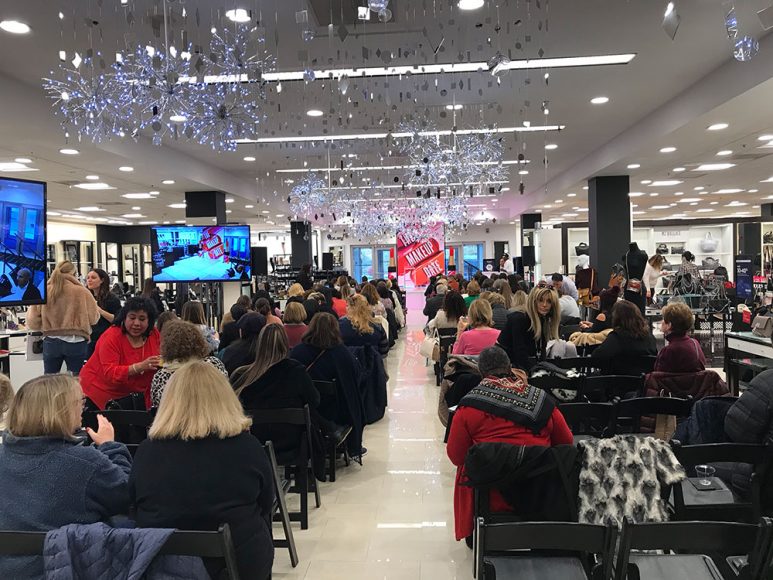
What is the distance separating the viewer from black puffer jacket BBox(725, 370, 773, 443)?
278cm

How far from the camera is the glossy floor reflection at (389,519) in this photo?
3.44 metres

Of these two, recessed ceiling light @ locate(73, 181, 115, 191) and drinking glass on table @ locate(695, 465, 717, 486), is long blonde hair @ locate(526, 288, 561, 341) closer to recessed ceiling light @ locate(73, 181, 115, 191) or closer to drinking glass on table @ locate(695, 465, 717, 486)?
drinking glass on table @ locate(695, 465, 717, 486)

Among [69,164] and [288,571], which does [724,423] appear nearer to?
[288,571]

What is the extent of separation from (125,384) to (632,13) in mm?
5129

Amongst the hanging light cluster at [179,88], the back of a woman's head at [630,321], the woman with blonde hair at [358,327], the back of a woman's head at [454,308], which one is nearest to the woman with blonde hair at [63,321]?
the hanging light cluster at [179,88]

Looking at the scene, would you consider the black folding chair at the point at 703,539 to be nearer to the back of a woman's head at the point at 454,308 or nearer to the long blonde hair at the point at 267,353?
the long blonde hair at the point at 267,353

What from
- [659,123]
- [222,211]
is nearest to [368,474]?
[659,123]

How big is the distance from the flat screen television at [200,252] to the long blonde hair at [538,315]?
6.55 m

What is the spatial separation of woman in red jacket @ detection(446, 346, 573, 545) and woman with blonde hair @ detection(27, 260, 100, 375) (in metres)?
4.57

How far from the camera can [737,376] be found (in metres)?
6.76

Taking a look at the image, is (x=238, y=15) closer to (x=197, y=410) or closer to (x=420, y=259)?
(x=197, y=410)

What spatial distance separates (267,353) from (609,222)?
1067cm

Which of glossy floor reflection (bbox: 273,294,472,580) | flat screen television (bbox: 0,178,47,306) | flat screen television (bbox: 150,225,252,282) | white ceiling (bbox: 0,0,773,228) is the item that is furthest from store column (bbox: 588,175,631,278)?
flat screen television (bbox: 0,178,47,306)

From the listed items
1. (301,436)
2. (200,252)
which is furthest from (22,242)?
(200,252)
